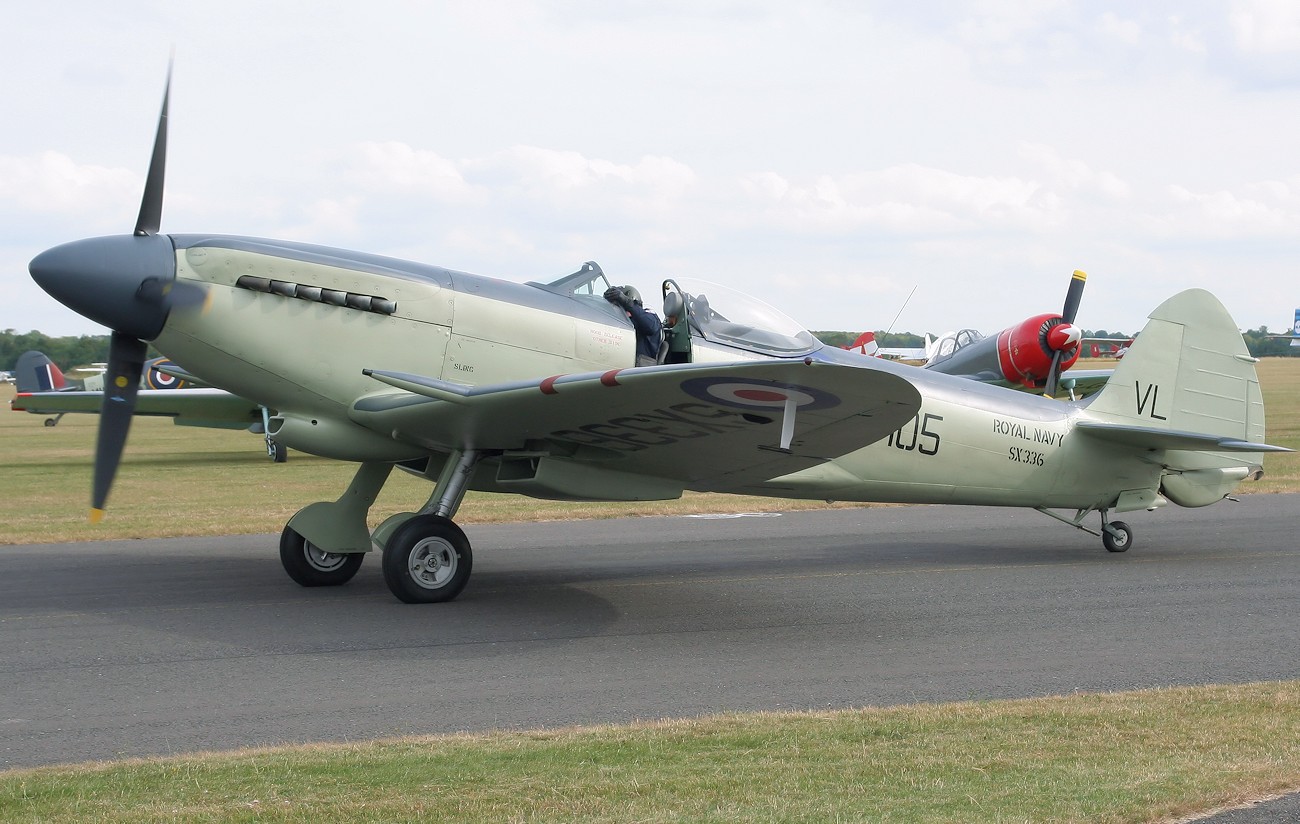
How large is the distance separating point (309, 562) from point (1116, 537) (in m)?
7.27

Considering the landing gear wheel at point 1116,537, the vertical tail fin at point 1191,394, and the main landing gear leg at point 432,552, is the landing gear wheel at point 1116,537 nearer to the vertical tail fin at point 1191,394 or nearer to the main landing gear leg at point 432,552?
the vertical tail fin at point 1191,394

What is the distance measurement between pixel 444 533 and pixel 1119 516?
9.19 metres

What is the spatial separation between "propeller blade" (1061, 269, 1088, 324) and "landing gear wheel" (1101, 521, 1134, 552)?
44.2ft

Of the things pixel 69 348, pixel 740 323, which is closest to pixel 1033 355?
pixel 740 323

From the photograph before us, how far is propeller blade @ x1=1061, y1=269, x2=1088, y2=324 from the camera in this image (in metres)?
24.3

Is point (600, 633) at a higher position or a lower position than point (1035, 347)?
lower

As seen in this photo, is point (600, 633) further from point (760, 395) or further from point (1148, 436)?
point (1148, 436)

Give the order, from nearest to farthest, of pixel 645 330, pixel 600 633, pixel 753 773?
1. pixel 753 773
2. pixel 600 633
3. pixel 645 330

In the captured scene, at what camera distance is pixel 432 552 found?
845cm

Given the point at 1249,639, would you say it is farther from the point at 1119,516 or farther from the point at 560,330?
the point at 1119,516

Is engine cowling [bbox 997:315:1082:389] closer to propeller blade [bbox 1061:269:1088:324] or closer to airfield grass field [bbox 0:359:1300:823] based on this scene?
propeller blade [bbox 1061:269:1088:324]

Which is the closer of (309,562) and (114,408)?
(114,408)

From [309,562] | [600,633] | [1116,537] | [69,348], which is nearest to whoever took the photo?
[600,633]

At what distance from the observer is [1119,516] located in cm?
1437
